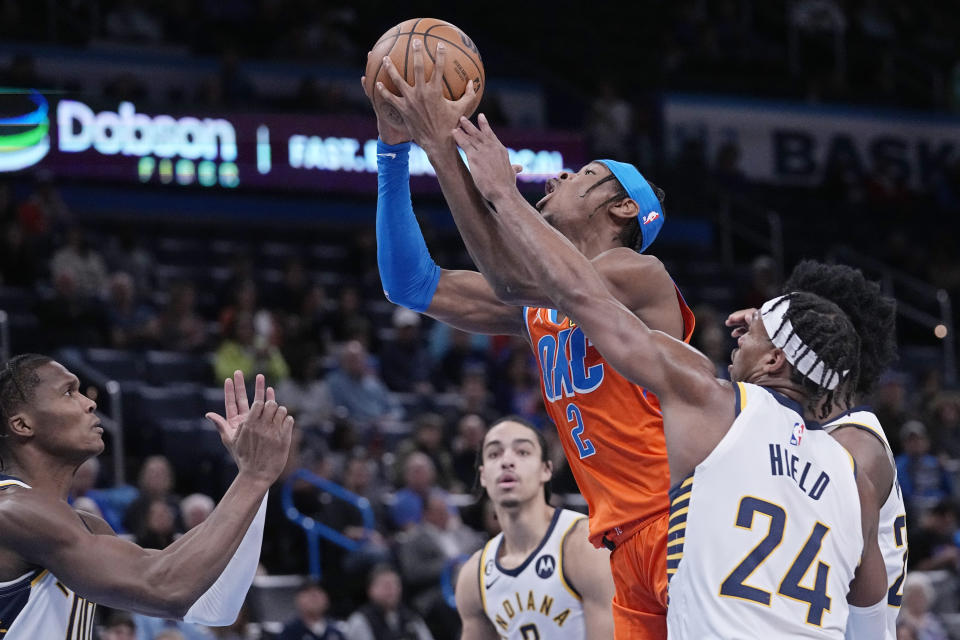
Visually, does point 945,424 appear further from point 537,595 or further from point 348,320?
point 537,595

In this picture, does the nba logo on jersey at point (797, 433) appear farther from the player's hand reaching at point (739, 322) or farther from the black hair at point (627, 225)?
the black hair at point (627, 225)

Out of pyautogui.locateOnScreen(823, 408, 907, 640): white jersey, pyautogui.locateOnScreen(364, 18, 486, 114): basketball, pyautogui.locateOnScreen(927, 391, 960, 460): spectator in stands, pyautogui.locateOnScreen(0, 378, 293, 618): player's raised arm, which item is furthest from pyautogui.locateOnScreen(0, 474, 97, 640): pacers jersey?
pyautogui.locateOnScreen(927, 391, 960, 460): spectator in stands

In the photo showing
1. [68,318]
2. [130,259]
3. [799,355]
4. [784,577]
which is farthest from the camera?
[130,259]

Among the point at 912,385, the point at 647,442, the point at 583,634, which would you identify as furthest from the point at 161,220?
the point at 647,442

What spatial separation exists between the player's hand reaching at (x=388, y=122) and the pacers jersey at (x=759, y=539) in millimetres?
1607

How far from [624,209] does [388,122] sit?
38.2 inches

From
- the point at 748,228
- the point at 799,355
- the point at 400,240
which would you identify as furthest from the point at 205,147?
the point at 799,355

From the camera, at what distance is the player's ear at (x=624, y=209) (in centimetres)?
508

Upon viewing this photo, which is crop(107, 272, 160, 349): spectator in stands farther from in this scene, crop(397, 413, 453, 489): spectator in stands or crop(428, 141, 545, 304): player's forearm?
crop(428, 141, 545, 304): player's forearm

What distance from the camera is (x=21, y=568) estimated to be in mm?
4145

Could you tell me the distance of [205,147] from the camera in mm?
16297

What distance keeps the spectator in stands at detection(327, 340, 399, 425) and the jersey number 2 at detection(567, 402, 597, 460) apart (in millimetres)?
8324

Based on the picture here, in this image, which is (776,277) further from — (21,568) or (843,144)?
(21,568)

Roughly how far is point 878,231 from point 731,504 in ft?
58.5
